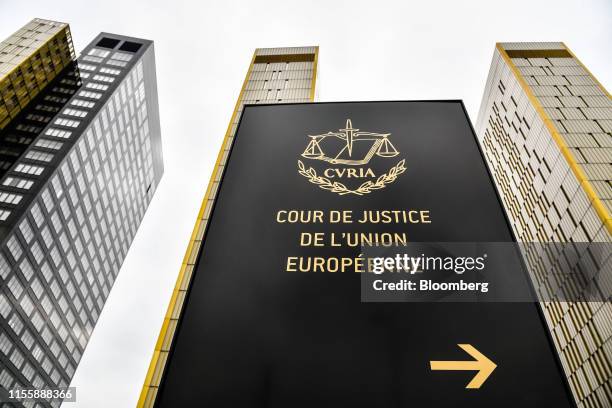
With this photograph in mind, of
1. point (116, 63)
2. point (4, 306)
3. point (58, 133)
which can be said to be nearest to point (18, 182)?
point (58, 133)

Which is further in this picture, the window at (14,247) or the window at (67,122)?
the window at (67,122)

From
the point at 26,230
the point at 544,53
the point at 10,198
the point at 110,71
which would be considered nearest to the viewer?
the point at 544,53

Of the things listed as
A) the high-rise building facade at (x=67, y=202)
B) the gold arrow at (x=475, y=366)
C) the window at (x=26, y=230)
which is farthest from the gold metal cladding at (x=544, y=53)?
the window at (x=26, y=230)

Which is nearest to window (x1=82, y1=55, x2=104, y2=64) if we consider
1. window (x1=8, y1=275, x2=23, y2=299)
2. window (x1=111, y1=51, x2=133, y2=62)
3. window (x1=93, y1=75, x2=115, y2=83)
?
window (x1=111, y1=51, x2=133, y2=62)

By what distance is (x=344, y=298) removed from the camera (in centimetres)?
757

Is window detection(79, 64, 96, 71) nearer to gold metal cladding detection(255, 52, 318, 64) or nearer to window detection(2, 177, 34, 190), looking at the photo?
window detection(2, 177, 34, 190)

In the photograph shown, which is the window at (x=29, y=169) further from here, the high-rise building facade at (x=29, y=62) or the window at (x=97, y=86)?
the window at (x=97, y=86)

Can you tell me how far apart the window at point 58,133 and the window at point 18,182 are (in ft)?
35.2

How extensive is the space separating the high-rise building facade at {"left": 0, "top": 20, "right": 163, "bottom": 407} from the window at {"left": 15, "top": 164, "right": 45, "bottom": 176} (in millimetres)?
227

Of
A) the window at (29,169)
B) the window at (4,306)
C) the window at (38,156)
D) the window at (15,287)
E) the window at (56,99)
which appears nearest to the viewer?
the window at (4,306)

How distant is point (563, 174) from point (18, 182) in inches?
2739

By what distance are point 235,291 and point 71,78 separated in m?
84.9

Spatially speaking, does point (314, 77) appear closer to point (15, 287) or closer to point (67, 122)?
point (15, 287)

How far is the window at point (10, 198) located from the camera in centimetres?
5528
